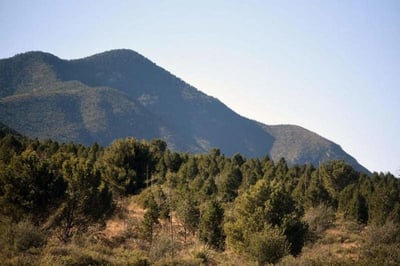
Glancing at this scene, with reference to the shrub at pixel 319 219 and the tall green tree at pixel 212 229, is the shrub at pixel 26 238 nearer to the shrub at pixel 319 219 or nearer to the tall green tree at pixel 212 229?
the tall green tree at pixel 212 229

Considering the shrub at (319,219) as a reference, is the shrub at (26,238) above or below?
below

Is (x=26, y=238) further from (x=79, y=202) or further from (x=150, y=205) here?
(x=150, y=205)

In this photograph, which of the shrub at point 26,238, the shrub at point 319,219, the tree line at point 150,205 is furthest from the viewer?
the shrub at point 319,219

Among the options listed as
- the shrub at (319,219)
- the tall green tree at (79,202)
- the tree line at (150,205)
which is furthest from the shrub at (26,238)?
the shrub at (319,219)

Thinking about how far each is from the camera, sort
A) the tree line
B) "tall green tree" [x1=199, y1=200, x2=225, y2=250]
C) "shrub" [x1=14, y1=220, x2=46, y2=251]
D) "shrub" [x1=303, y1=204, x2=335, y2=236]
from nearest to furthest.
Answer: "shrub" [x1=14, y1=220, x2=46, y2=251] → the tree line → "tall green tree" [x1=199, y1=200, x2=225, y2=250] → "shrub" [x1=303, y1=204, x2=335, y2=236]

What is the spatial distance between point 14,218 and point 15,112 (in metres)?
181

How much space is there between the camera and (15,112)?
183m

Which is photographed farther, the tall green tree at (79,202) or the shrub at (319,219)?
the shrub at (319,219)

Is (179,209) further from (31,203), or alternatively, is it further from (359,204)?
(359,204)

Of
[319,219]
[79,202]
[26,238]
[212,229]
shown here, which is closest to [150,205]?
[212,229]

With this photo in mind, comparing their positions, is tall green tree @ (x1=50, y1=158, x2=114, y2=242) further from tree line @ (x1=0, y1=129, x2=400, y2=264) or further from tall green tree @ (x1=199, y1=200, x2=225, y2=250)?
tall green tree @ (x1=199, y1=200, x2=225, y2=250)

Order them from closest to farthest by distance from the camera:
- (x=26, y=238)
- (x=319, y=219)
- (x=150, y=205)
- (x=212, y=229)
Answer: (x=26, y=238) < (x=212, y=229) < (x=150, y=205) < (x=319, y=219)

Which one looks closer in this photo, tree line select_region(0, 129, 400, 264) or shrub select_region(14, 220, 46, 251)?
shrub select_region(14, 220, 46, 251)

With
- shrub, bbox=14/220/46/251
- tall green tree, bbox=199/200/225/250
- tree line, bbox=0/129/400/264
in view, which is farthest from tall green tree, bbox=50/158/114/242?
shrub, bbox=14/220/46/251
